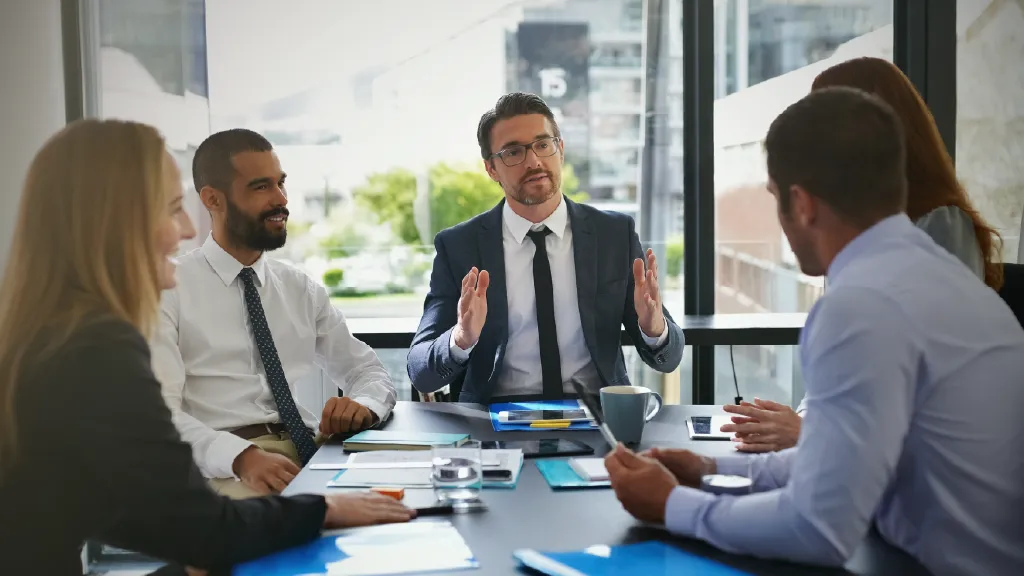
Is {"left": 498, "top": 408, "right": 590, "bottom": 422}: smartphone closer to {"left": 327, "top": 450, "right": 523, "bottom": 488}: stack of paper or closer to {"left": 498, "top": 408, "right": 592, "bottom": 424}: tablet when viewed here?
{"left": 498, "top": 408, "right": 592, "bottom": 424}: tablet

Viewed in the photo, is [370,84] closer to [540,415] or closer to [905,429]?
[540,415]

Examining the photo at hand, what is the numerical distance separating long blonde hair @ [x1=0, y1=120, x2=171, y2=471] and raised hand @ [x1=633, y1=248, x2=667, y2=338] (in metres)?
1.38

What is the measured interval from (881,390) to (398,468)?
906 millimetres

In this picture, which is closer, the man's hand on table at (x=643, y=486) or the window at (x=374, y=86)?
the man's hand on table at (x=643, y=486)

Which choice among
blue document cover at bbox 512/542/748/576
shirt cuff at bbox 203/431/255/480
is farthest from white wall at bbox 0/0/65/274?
blue document cover at bbox 512/542/748/576

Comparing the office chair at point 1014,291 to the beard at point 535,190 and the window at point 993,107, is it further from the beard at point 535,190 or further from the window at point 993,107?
the window at point 993,107

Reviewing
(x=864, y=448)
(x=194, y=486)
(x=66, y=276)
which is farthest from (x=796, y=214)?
(x=66, y=276)

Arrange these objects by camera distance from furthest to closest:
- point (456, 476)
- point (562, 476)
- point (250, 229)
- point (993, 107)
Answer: point (993, 107) < point (250, 229) < point (562, 476) < point (456, 476)

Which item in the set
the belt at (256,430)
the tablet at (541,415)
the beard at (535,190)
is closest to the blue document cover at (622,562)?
the tablet at (541,415)

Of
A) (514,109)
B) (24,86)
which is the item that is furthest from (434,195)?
(24,86)

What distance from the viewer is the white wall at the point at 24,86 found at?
3375 millimetres

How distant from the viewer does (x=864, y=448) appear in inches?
45.9

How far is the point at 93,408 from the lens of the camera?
1277 mm

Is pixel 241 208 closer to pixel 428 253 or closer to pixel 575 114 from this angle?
pixel 428 253
